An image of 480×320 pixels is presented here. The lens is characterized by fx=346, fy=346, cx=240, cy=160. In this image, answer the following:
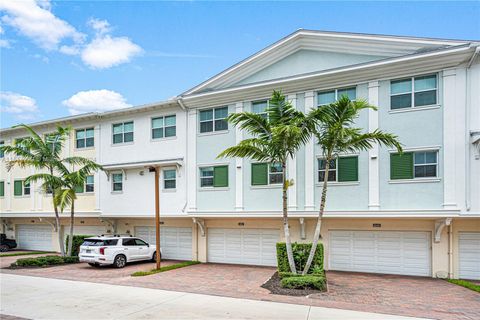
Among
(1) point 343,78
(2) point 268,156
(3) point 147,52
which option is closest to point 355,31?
(1) point 343,78

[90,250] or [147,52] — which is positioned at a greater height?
[147,52]

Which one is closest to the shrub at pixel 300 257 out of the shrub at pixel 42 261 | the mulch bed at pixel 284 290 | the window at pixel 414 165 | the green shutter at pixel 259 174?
the mulch bed at pixel 284 290

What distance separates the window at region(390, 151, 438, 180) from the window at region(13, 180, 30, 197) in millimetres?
23405

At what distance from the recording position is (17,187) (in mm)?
24688

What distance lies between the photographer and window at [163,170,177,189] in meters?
18.8

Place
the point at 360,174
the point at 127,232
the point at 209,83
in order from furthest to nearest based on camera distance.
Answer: the point at 127,232, the point at 209,83, the point at 360,174

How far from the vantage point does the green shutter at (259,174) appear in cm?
1638

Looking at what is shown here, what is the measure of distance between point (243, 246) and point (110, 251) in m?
6.40

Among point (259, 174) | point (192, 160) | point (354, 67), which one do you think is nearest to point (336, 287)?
point (259, 174)

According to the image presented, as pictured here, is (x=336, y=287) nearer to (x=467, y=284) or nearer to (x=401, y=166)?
(x=467, y=284)

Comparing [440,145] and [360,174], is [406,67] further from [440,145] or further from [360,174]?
[360,174]

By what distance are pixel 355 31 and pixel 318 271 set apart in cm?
1006

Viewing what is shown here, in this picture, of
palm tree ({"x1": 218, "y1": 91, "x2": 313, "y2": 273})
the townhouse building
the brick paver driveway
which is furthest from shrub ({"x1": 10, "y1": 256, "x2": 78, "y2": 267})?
palm tree ({"x1": 218, "y1": 91, "x2": 313, "y2": 273})

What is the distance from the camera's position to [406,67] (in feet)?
45.4
